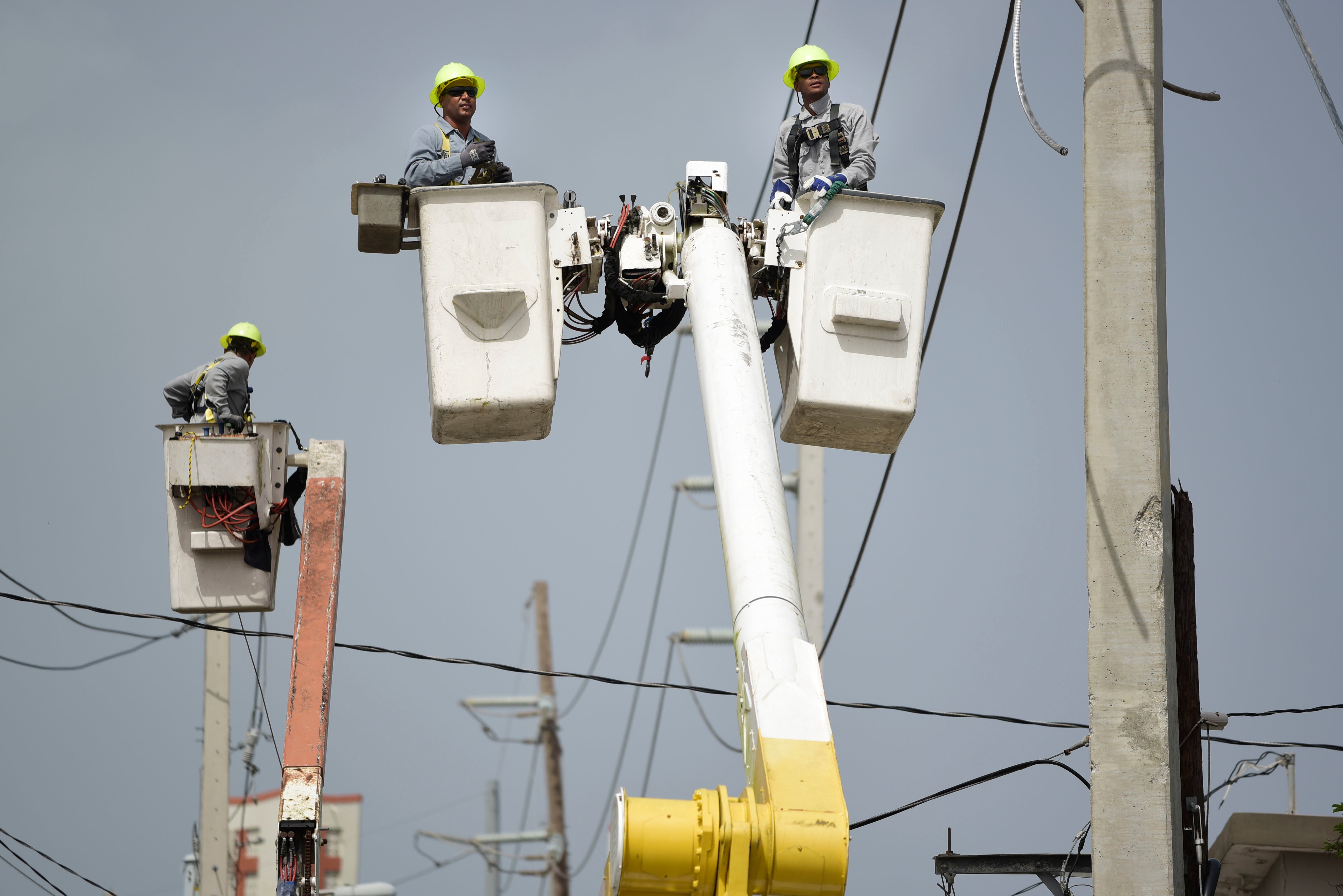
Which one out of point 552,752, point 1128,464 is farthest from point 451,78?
point 552,752

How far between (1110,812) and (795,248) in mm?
3848

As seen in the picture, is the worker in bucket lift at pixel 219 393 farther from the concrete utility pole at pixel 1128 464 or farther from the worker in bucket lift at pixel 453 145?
the concrete utility pole at pixel 1128 464

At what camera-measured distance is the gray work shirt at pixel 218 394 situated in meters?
11.1

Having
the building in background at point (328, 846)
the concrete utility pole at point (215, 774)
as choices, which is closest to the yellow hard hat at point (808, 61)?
the concrete utility pole at point (215, 774)

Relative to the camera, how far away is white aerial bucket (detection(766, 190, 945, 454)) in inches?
357

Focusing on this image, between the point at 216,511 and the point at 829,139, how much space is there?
492 centimetres

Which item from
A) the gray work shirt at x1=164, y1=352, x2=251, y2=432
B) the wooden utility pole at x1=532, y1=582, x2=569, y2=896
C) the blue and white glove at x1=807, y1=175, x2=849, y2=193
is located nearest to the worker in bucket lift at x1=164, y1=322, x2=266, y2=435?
the gray work shirt at x1=164, y1=352, x2=251, y2=432

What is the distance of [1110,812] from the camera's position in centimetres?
684

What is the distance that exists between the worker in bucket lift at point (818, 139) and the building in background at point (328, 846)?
130 feet

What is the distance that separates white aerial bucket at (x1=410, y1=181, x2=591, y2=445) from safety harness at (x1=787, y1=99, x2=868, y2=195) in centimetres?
196

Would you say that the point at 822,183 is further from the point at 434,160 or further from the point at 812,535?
the point at 812,535

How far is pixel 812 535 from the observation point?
1647cm

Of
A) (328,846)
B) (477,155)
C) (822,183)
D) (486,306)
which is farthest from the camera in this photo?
(328,846)

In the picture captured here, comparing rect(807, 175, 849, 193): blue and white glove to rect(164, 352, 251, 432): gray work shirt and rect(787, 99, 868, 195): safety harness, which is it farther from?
rect(164, 352, 251, 432): gray work shirt
